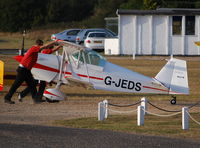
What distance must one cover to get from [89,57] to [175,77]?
2.73 meters

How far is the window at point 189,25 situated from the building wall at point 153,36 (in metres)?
0.25

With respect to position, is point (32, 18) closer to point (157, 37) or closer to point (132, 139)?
point (157, 37)

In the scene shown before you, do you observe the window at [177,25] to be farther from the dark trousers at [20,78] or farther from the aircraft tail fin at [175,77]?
the dark trousers at [20,78]

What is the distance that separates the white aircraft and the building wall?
2251 cm

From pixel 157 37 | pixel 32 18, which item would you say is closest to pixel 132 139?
pixel 157 37

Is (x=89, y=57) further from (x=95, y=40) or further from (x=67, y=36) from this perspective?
(x=67, y=36)

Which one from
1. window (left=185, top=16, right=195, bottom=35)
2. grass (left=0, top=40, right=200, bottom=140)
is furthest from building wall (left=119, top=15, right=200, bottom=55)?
grass (left=0, top=40, right=200, bottom=140)

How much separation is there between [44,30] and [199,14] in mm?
27956

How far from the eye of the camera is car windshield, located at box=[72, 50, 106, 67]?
18375 millimetres

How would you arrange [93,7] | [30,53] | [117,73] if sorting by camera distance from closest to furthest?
[30,53] → [117,73] → [93,7]

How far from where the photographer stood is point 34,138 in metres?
11.7

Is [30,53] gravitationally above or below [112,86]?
above

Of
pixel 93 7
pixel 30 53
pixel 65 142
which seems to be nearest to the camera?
pixel 65 142

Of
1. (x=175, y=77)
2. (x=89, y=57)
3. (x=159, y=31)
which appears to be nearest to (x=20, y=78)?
(x=89, y=57)
